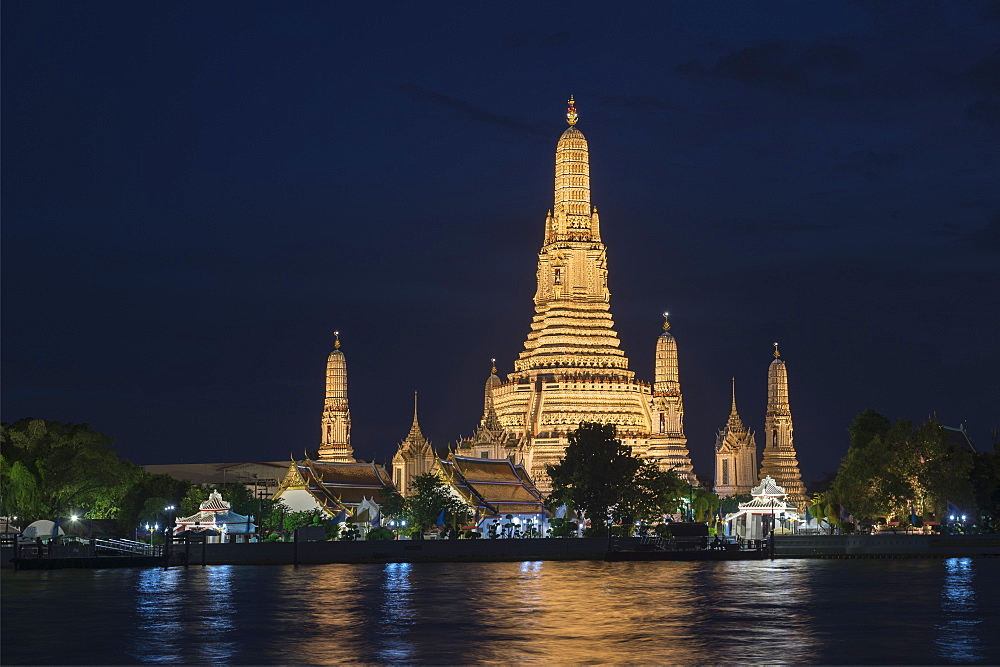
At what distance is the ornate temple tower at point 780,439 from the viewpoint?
14512 cm

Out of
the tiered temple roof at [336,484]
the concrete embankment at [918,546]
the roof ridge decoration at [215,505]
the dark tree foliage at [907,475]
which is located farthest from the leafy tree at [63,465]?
→ the dark tree foliage at [907,475]

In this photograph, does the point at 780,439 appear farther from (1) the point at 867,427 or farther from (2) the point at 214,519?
(2) the point at 214,519

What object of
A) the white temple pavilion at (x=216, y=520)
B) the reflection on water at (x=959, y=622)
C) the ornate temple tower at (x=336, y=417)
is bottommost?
the reflection on water at (x=959, y=622)

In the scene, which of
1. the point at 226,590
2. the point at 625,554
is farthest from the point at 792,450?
the point at 226,590

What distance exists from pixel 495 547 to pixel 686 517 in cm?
2890

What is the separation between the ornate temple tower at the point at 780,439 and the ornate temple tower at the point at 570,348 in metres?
17.0

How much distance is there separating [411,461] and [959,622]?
79.6 meters

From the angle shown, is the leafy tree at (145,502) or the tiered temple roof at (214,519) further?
Result: the leafy tree at (145,502)

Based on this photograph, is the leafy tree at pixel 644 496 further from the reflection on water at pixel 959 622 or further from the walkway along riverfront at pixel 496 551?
the reflection on water at pixel 959 622

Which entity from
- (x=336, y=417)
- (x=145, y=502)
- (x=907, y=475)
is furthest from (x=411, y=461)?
(x=907, y=475)

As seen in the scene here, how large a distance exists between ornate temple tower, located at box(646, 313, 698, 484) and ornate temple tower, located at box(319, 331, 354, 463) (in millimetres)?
25226

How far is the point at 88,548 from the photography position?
81.8 meters

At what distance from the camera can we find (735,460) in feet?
479

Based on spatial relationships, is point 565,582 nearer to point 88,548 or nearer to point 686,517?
point 88,548
